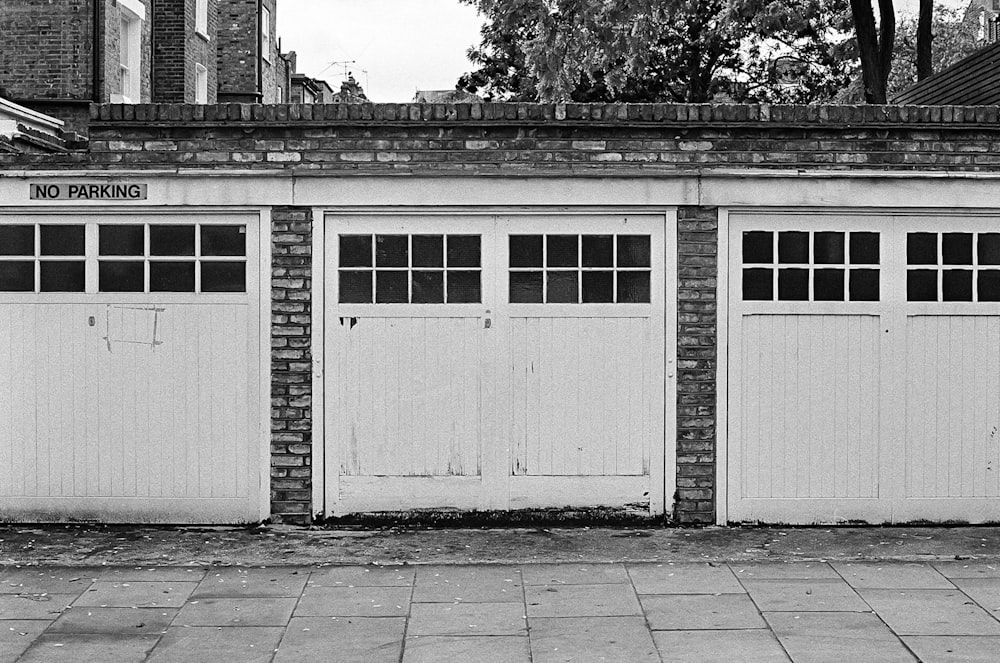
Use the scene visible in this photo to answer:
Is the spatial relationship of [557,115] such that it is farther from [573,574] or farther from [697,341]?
[573,574]

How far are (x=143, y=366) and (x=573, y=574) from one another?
3.69m

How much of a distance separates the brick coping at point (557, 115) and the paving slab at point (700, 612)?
358cm

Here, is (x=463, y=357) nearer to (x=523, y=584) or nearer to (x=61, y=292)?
(x=523, y=584)

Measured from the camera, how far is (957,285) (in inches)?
368

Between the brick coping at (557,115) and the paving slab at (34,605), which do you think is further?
the brick coping at (557,115)

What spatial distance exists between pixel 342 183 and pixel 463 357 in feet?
5.16

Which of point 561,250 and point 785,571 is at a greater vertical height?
point 561,250

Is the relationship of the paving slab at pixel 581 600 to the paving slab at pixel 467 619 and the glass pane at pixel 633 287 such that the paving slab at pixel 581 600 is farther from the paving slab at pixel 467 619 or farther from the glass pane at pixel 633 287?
the glass pane at pixel 633 287

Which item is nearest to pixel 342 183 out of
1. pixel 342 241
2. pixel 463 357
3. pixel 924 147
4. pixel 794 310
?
pixel 342 241

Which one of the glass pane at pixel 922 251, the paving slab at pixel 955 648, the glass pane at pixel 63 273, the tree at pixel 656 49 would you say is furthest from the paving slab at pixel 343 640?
the tree at pixel 656 49

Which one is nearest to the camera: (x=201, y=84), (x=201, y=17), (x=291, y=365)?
(x=291, y=365)

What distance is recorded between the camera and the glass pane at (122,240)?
30.5 feet

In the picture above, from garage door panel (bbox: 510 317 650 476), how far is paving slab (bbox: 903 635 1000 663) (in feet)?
10.6

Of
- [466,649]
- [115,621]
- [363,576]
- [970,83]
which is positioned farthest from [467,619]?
[970,83]
